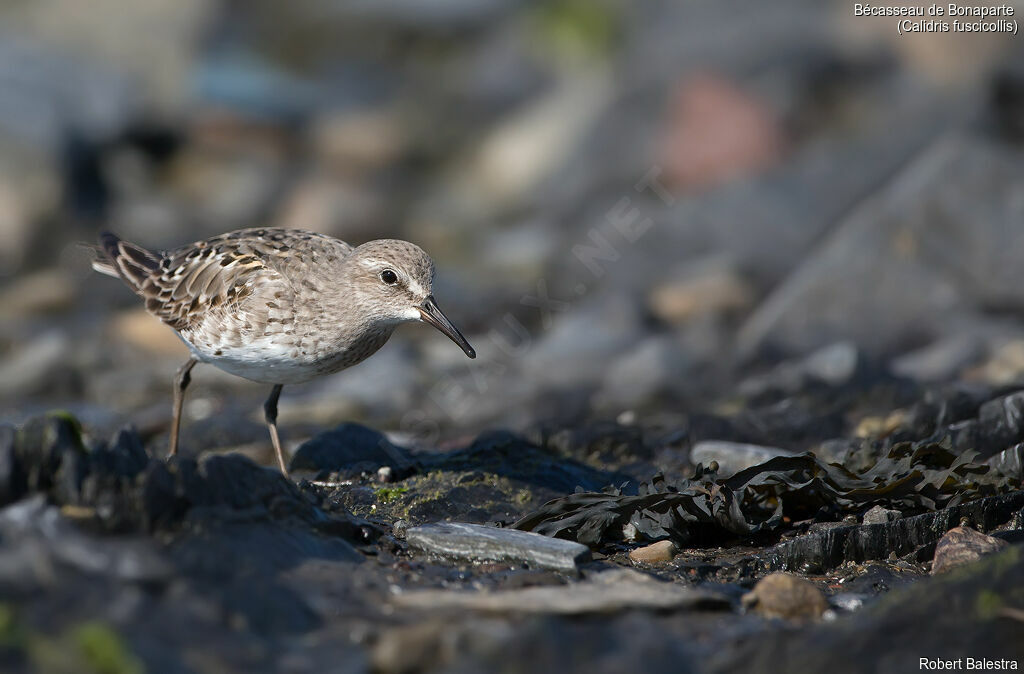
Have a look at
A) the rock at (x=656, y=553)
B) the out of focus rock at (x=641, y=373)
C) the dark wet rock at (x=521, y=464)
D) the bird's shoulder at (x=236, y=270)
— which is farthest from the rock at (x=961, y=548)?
the out of focus rock at (x=641, y=373)

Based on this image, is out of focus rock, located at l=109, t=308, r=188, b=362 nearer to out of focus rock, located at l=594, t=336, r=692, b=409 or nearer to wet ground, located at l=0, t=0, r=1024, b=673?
wet ground, located at l=0, t=0, r=1024, b=673

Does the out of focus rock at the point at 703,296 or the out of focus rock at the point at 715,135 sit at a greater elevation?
the out of focus rock at the point at 715,135

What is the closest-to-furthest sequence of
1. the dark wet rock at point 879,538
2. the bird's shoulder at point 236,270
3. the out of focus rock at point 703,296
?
1. the dark wet rock at point 879,538
2. the bird's shoulder at point 236,270
3. the out of focus rock at point 703,296

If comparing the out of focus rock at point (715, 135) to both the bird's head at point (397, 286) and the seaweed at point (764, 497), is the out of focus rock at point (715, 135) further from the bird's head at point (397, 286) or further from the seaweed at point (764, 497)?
the seaweed at point (764, 497)

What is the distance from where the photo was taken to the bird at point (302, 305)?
5762mm

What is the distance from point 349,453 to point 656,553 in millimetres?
2027

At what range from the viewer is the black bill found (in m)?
5.72

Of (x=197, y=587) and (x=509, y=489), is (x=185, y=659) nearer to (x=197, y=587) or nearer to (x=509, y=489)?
(x=197, y=587)

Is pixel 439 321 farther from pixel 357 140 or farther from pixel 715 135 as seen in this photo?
pixel 357 140

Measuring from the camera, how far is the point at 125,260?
700 cm

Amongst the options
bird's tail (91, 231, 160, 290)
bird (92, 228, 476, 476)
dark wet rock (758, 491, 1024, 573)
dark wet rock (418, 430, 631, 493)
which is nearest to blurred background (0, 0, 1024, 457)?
bird's tail (91, 231, 160, 290)

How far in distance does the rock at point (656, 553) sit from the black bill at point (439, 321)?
152 centimetres

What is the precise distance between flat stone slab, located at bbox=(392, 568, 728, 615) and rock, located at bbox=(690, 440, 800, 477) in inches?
72.3

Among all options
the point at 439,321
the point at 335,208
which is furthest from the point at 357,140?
the point at 439,321
